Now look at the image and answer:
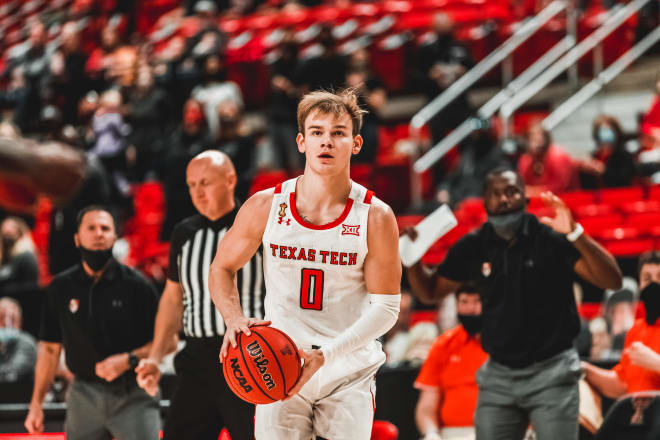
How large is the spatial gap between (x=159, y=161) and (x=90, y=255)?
23.0 ft

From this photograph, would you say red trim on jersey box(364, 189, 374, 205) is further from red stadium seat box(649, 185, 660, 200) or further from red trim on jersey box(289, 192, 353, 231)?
red stadium seat box(649, 185, 660, 200)

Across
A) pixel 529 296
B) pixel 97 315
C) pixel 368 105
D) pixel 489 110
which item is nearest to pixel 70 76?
pixel 368 105

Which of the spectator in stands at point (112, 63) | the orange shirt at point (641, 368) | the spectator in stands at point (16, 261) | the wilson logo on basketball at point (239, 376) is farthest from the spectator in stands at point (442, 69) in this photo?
the wilson logo on basketball at point (239, 376)

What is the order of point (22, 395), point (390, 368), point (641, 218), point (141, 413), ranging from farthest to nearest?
point (641, 218) < point (22, 395) < point (390, 368) < point (141, 413)

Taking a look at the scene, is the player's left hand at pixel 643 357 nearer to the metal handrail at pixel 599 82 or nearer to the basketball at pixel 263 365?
the basketball at pixel 263 365

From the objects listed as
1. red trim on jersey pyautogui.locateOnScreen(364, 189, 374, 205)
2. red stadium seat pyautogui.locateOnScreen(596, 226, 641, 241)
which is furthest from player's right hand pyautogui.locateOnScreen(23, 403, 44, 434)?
red stadium seat pyautogui.locateOnScreen(596, 226, 641, 241)

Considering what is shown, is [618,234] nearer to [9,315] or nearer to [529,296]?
[529,296]

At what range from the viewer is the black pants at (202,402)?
5324 millimetres

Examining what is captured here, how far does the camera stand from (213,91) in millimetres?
12836

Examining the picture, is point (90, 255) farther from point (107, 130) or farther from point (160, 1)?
point (160, 1)

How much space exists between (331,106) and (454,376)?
2.88 meters

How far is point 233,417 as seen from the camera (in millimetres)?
5289

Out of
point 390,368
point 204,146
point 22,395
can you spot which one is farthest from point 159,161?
point 390,368

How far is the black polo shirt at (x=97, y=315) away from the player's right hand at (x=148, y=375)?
1.56 feet
